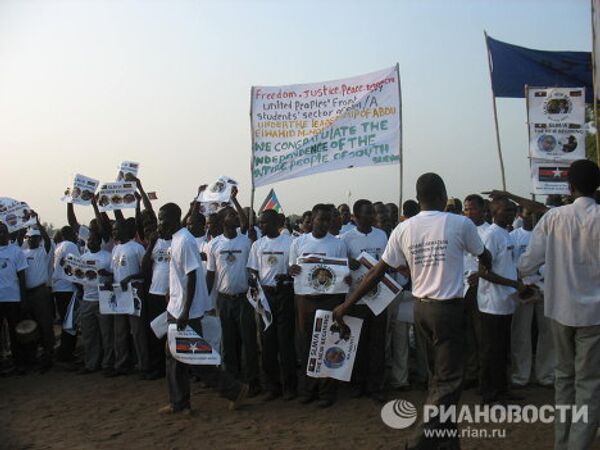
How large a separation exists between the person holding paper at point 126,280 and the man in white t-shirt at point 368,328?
305 cm

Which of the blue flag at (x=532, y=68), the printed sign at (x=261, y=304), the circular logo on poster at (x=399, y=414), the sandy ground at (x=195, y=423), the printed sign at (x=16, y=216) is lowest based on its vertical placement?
the sandy ground at (x=195, y=423)

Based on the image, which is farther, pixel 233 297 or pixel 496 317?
pixel 233 297

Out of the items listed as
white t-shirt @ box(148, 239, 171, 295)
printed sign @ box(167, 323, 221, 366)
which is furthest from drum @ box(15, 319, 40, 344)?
printed sign @ box(167, 323, 221, 366)

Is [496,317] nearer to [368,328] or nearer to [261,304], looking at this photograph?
[368,328]

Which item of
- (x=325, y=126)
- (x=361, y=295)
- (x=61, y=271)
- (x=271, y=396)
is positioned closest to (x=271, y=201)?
(x=325, y=126)

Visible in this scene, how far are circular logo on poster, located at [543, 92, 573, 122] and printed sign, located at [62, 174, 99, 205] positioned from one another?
Result: 7135 mm

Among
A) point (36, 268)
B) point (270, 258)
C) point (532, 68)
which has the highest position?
point (532, 68)

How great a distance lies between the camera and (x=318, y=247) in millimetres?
6586

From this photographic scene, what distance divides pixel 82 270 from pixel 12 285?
1119 millimetres

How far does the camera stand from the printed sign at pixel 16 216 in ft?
30.7

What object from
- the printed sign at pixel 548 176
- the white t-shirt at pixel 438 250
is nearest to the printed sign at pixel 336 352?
the white t-shirt at pixel 438 250

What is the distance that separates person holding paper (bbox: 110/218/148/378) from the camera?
805cm

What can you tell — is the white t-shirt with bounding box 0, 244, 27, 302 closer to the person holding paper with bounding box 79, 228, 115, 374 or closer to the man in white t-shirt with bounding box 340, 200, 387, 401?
the person holding paper with bounding box 79, 228, 115, 374

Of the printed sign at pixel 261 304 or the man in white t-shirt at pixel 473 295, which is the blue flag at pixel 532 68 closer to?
the man in white t-shirt at pixel 473 295
